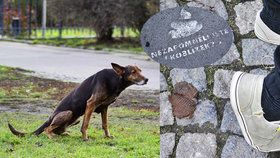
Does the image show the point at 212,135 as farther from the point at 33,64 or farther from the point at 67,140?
the point at 33,64

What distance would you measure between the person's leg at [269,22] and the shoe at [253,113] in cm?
35

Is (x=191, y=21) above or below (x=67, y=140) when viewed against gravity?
above

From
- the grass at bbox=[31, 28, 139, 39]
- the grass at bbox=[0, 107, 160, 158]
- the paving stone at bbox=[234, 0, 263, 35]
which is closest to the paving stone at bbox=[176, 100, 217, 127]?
the paving stone at bbox=[234, 0, 263, 35]

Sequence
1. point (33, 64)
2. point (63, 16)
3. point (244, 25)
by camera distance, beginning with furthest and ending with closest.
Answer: point (63, 16)
point (33, 64)
point (244, 25)

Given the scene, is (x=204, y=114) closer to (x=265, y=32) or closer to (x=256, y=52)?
(x=256, y=52)

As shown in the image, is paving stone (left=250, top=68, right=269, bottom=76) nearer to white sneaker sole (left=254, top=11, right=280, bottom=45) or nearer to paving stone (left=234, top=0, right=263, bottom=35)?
paving stone (left=234, top=0, right=263, bottom=35)

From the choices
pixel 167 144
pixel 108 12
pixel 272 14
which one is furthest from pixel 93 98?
pixel 108 12

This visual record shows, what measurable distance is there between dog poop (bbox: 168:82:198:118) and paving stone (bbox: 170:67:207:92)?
3 centimetres

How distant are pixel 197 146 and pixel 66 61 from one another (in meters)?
12.3

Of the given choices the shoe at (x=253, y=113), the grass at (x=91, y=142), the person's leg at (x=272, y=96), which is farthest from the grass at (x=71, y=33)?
the person's leg at (x=272, y=96)

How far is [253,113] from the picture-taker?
3416mm

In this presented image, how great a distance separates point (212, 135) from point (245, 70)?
18.0 inches

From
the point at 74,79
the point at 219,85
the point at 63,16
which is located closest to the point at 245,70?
the point at 219,85

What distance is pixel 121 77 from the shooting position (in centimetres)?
650
